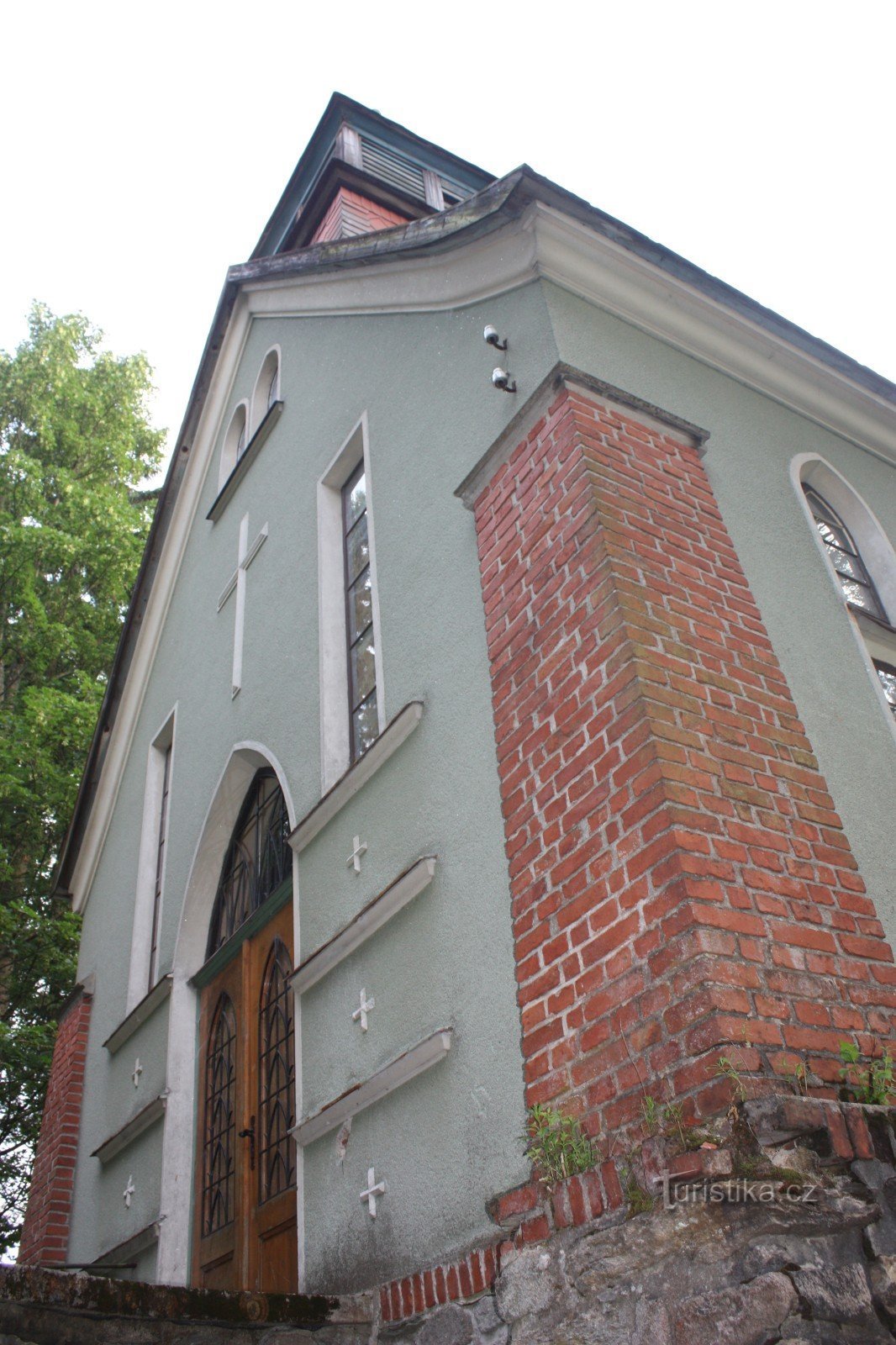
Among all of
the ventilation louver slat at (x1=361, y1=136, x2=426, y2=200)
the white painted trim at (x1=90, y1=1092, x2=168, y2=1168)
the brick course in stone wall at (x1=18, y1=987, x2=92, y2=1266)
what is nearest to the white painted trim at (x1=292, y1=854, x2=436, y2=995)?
the white painted trim at (x1=90, y1=1092, x2=168, y2=1168)

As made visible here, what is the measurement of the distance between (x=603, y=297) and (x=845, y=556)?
2.21 meters

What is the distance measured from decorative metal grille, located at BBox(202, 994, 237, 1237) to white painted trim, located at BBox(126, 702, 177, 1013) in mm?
1455

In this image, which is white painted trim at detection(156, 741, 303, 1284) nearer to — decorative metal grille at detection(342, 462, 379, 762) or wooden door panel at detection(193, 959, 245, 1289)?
wooden door panel at detection(193, 959, 245, 1289)

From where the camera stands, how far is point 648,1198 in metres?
2.85

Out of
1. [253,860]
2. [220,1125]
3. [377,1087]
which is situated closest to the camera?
[377,1087]

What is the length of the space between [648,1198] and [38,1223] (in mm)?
6965

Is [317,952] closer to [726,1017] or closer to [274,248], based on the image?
[726,1017]

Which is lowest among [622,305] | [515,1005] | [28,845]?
[515,1005]

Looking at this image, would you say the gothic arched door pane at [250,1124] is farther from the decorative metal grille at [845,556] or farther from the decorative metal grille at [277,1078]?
the decorative metal grille at [845,556]

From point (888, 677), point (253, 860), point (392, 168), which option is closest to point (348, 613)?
point (253, 860)

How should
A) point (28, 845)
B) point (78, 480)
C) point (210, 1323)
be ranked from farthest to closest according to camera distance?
point (78, 480) → point (28, 845) → point (210, 1323)

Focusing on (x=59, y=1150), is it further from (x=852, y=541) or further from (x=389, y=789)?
(x=852, y=541)

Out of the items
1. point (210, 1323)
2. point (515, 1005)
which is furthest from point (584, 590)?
point (210, 1323)

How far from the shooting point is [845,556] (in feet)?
21.0
